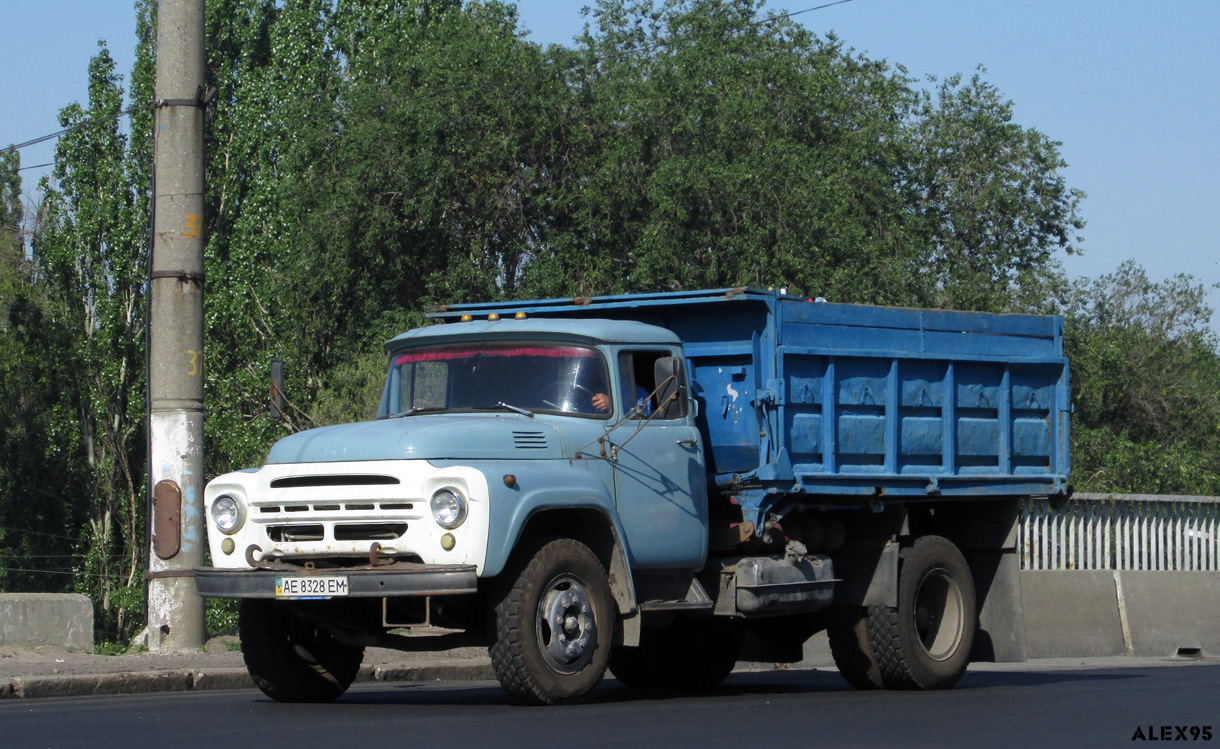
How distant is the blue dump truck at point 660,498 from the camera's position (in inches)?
353

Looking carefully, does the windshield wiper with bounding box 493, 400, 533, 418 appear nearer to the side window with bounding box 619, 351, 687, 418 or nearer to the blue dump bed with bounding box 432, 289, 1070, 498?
the side window with bounding box 619, 351, 687, 418

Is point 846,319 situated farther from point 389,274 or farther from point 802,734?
point 389,274

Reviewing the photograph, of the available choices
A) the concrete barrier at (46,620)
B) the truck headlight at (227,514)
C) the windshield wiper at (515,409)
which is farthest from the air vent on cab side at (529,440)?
the concrete barrier at (46,620)

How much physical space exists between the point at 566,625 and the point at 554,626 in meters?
0.12

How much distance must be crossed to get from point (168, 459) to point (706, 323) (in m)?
5.07

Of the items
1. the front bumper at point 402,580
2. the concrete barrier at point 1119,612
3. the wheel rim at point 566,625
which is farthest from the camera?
the concrete barrier at point 1119,612

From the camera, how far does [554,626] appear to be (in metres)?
9.09

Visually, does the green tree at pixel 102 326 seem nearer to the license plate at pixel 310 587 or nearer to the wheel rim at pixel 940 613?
the wheel rim at pixel 940 613

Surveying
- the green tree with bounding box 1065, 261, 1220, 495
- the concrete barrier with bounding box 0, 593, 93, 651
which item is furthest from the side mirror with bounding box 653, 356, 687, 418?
the green tree with bounding box 1065, 261, 1220, 495

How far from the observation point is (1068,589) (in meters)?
16.3

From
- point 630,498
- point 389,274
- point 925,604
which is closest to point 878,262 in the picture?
point 389,274

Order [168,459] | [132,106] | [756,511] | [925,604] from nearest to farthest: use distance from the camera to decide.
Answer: [756,511] < [925,604] < [168,459] < [132,106]

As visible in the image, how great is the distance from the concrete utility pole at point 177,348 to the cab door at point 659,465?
4838 mm

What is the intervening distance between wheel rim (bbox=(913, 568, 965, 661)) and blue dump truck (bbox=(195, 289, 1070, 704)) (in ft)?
0.06
